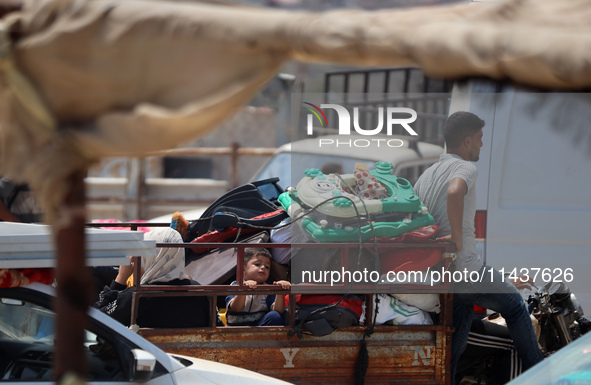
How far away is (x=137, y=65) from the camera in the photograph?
124cm

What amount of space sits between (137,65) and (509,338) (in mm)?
3739

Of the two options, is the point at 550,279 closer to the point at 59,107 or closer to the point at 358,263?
the point at 358,263

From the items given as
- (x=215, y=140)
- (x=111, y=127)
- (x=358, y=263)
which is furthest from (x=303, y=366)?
(x=215, y=140)

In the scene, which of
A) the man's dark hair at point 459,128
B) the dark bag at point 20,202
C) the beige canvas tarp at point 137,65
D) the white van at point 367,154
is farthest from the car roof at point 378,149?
the beige canvas tarp at point 137,65

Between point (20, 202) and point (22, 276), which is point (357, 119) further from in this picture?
point (20, 202)

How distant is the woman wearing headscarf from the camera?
387 cm

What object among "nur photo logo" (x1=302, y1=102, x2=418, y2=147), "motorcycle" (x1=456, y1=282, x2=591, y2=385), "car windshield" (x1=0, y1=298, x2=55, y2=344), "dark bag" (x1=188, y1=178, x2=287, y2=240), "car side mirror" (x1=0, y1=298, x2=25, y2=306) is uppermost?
"nur photo logo" (x1=302, y1=102, x2=418, y2=147)

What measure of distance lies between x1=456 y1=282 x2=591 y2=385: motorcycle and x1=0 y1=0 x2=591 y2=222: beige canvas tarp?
3574 millimetres

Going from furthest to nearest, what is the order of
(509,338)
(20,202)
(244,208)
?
(20,202)
(244,208)
(509,338)

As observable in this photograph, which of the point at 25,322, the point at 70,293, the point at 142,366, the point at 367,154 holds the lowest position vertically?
the point at 142,366

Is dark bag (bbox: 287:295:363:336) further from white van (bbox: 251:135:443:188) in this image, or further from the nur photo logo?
white van (bbox: 251:135:443:188)

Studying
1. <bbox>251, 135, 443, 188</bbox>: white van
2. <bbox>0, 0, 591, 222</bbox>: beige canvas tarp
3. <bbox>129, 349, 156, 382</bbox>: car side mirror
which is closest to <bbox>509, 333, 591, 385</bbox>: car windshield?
<bbox>129, 349, 156, 382</bbox>: car side mirror

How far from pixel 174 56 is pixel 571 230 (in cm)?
415

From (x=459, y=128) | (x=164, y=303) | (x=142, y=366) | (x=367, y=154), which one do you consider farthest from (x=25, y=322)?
(x=367, y=154)
